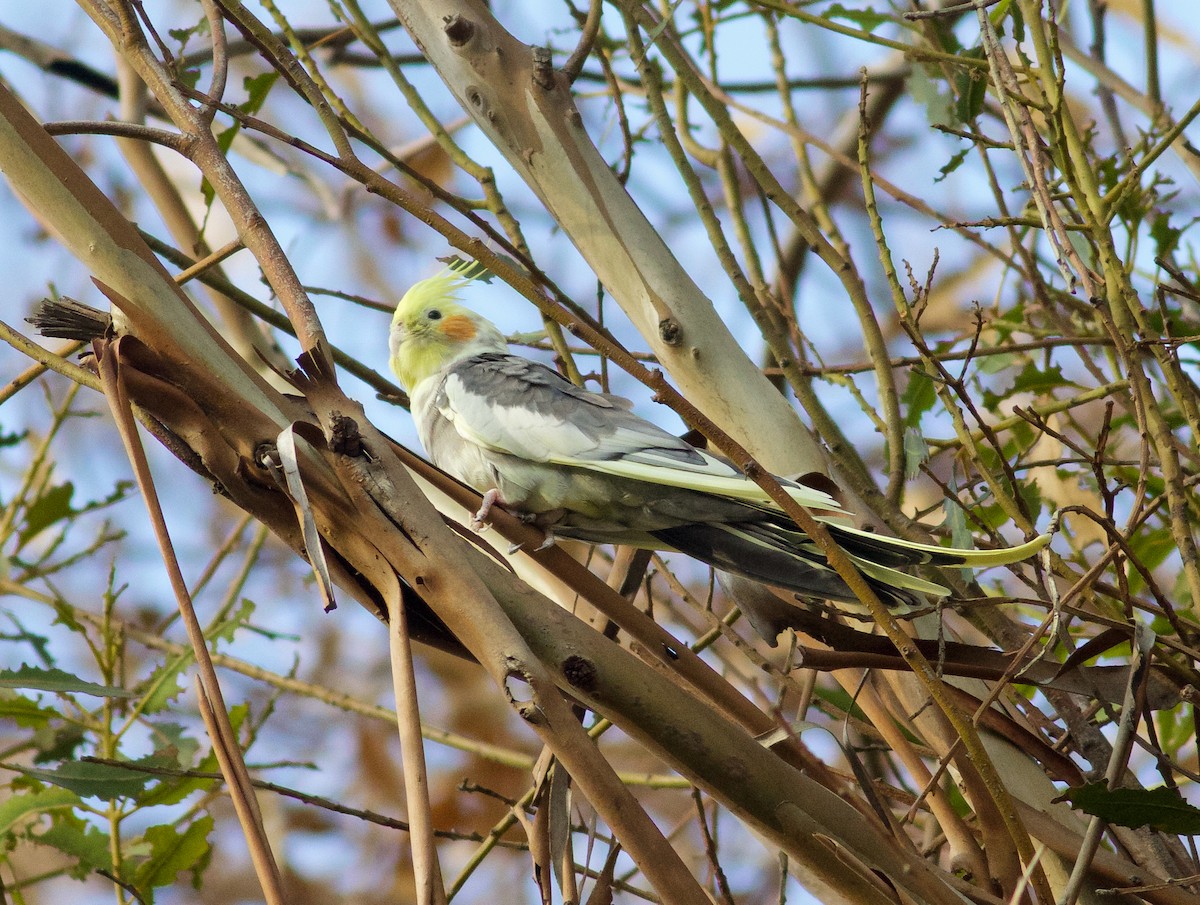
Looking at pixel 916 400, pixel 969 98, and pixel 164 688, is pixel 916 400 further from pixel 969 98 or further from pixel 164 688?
pixel 164 688

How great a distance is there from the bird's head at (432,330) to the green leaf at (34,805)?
1.22 meters

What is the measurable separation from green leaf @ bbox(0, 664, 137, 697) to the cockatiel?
64cm

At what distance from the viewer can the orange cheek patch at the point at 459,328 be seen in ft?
9.16

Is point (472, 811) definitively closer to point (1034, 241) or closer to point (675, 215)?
point (675, 215)

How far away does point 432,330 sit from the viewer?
2.78 meters

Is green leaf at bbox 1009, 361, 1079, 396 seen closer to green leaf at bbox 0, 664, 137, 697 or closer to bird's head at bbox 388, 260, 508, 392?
bird's head at bbox 388, 260, 508, 392

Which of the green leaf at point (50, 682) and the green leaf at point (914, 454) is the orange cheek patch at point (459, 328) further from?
the green leaf at point (50, 682)

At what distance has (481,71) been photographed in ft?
7.14

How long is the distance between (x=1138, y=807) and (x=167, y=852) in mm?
1588

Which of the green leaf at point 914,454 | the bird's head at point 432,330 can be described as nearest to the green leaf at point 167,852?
the bird's head at point 432,330

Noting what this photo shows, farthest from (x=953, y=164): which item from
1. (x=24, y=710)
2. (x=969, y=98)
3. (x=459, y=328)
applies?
(x=24, y=710)

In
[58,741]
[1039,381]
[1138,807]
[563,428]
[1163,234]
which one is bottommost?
[1138,807]

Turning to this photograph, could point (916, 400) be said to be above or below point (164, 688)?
above

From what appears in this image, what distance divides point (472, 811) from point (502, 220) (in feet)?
11.2
